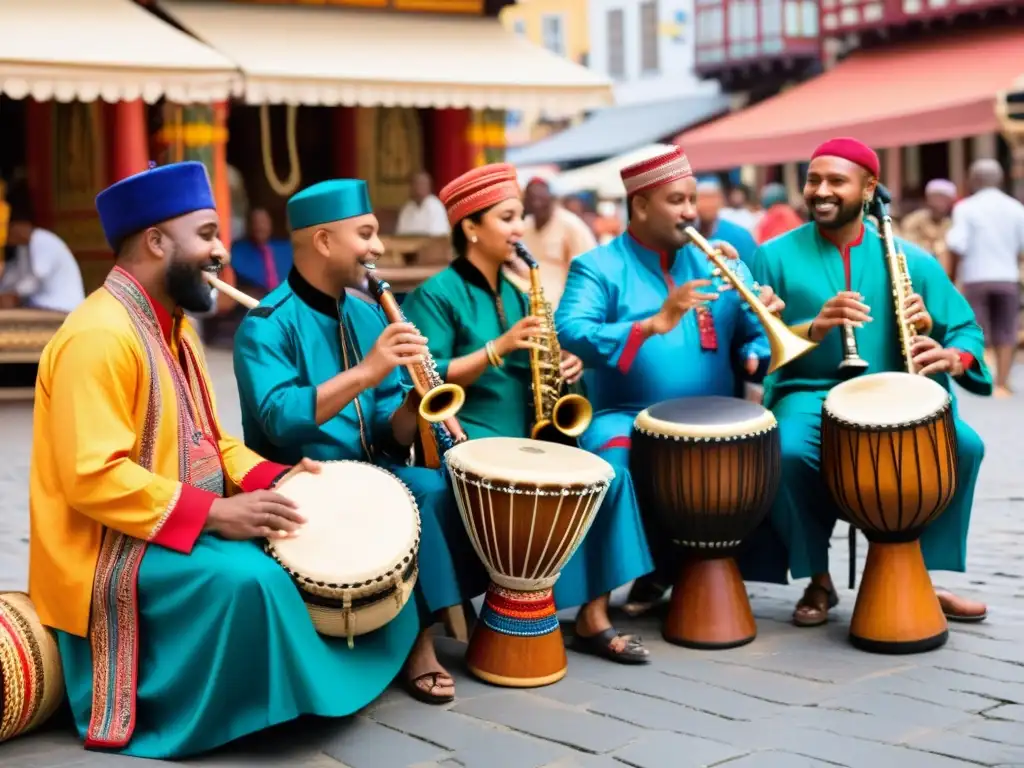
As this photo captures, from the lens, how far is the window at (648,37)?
3344 cm

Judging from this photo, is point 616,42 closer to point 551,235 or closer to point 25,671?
point 551,235

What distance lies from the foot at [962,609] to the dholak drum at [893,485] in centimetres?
25

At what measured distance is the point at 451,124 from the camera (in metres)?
15.2

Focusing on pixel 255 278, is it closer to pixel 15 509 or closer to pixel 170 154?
pixel 170 154

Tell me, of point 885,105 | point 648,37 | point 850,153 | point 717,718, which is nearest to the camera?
point 717,718

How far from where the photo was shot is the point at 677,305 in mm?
4473

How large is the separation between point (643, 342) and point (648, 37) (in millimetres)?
30117

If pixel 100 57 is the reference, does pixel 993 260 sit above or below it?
below

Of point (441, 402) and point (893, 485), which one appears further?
point (893, 485)

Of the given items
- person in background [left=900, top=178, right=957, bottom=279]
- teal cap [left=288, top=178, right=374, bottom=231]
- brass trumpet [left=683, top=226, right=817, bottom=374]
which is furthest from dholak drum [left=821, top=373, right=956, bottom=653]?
person in background [left=900, top=178, right=957, bottom=279]

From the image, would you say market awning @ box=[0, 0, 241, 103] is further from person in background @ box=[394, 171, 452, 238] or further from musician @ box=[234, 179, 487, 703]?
musician @ box=[234, 179, 487, 703]

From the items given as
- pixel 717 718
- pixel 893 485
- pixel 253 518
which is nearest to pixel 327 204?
pixel 253 518

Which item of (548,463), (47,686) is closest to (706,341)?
(548,463)

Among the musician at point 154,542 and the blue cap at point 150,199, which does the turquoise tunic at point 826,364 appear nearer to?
the musician at point 154,542
